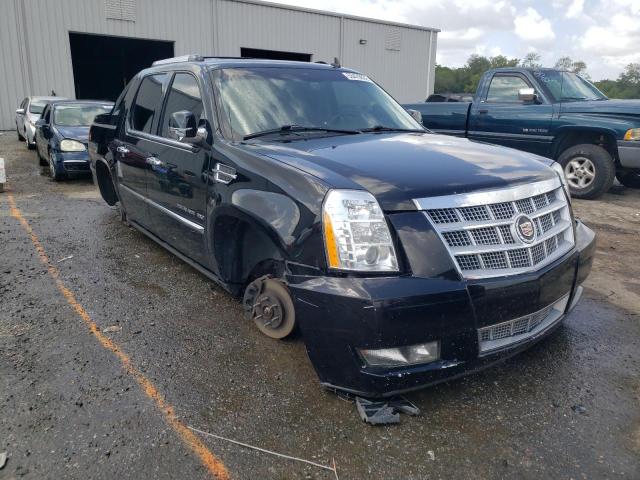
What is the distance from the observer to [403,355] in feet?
7.80

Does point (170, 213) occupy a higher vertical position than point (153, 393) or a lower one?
higher

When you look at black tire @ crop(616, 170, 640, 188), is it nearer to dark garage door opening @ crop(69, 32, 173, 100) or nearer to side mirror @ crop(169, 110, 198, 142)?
side mirror @ crop(169, 110, 198, 142)

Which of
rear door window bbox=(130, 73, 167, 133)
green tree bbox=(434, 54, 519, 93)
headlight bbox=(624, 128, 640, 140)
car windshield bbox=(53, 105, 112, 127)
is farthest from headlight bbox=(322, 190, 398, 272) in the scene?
green tree bbox=(434, 54, 519, 93)

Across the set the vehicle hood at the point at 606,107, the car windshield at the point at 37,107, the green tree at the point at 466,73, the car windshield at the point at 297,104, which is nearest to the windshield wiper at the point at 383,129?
the car windshield at the point at 297,104

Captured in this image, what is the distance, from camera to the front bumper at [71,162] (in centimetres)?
927

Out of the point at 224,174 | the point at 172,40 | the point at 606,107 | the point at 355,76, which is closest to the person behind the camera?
the point at 224,174

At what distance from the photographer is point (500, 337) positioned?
2.59m

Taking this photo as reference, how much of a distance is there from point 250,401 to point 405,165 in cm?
150

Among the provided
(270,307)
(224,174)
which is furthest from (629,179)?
(224,174)

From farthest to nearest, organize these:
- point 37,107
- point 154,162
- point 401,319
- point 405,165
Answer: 1. point 37,107
2. point 154,162
3. point 405,165
4. point 401,319

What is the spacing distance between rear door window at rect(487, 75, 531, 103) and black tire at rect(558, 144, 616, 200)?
1335 mm

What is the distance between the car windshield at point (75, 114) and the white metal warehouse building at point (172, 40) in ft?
33.0

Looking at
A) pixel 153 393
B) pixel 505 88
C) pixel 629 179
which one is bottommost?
pixel 153 393

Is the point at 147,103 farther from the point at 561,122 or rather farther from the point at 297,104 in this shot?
the point at 561,122
